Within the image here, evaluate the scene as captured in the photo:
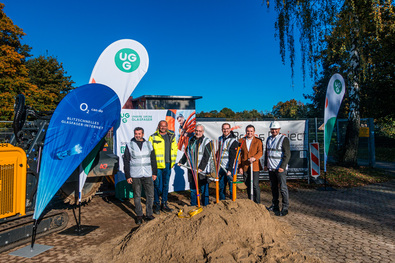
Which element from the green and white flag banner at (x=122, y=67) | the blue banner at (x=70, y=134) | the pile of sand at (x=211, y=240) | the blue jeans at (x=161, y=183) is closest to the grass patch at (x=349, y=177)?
the blue jeans at (x=161, y=183)

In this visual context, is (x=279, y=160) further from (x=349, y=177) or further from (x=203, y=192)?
(x=349, y=177)

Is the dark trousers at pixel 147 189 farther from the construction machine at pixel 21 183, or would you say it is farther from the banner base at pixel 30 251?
the banner base at pixel 30 251

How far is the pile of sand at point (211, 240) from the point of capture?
12.9 ft

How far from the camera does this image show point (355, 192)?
8852 millimetres

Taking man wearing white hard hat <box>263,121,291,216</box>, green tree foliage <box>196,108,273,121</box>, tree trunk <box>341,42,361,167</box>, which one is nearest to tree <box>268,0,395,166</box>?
tree trunk <box>341,42,361,167</box>

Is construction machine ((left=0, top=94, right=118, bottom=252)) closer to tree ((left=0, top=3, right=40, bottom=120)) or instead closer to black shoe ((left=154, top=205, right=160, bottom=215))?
Result: black shoe ((left=154, top=205, right=160, bottom=215))

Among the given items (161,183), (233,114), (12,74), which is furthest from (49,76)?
(161,183)

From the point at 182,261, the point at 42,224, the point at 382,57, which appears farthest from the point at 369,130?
the point at 42,224

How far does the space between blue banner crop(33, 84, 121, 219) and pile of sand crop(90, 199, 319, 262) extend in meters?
1.32

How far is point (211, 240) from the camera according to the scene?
4.21 metres

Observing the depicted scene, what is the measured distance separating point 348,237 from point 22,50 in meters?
33.5

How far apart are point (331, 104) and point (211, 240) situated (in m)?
6.59

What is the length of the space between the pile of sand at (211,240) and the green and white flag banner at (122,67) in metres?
3.50

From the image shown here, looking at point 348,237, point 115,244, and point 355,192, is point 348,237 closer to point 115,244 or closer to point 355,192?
point 115,244
